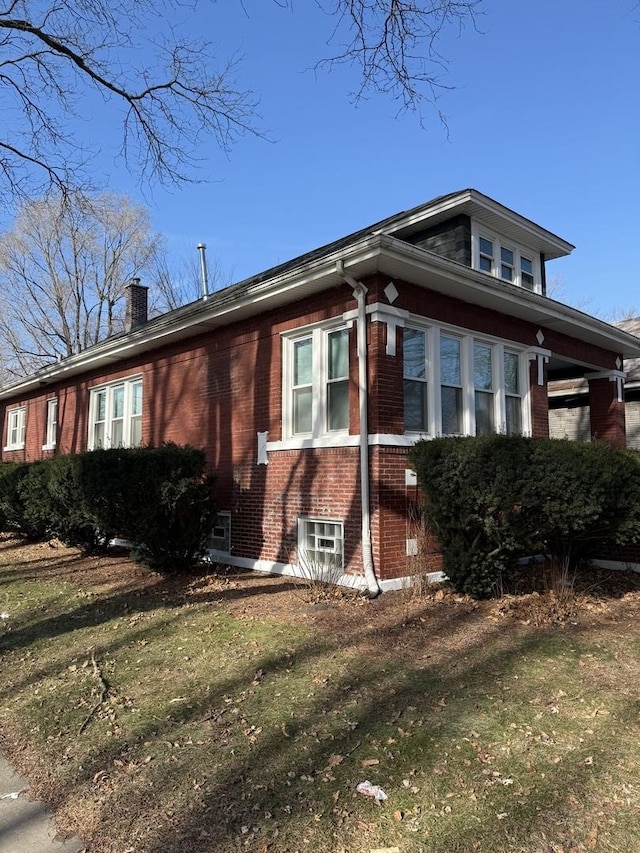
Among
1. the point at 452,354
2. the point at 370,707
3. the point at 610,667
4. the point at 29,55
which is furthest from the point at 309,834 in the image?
the point at 29,55

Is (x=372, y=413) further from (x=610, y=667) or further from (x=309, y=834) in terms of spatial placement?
(x=309, y=834)

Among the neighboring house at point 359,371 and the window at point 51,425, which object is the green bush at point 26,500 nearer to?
the neighboring house at point 359,371

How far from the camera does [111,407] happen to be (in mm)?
14117

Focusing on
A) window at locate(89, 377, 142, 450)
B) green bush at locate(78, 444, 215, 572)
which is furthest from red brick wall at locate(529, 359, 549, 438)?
window at locate(89, 377, 142, 450)

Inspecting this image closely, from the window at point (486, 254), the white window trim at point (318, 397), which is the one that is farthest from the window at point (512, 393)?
the white window trim at point (318, 397)

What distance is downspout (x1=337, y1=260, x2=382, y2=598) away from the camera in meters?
7.32

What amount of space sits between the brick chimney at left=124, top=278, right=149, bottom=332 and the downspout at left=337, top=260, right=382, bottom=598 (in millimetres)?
11480

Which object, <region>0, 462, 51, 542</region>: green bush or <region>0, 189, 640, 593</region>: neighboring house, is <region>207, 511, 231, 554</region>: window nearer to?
<region>0, 189, 640, 593</region>: neighboring house

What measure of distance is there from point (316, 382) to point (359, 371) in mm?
986

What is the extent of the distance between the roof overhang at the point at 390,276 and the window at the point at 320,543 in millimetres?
3166

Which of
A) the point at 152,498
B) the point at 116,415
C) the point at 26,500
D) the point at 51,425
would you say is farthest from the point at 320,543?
the point at 51,425

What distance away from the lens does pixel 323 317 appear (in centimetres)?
848

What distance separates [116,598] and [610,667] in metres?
5.59

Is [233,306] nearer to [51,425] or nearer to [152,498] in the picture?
[152,498]
